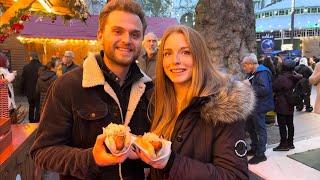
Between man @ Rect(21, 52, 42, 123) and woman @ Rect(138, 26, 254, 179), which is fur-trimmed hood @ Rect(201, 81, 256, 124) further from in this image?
man @ Rect(21, 52, 42, 123)

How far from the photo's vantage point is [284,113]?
7.68 m

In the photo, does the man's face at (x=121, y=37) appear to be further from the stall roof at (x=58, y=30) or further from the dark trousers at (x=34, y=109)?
the stall roof at (x=58, y=30)

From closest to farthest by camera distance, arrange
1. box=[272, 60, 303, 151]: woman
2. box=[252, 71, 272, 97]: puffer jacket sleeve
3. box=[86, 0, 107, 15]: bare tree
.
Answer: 1. box=[252, 71, 272, 97]: puffer jacket sleeve
2. box=[272, 60, 303, 151]: woman
3. box=[86, 0, 107, 15]: bare tree

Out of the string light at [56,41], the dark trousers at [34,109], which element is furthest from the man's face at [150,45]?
the string light at [56,41]

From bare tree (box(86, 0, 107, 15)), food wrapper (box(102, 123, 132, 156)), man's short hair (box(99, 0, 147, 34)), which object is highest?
bare tree (box(86, 0, 107, 15))

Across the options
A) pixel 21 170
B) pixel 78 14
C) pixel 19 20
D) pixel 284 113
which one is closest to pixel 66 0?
pixel 78 14

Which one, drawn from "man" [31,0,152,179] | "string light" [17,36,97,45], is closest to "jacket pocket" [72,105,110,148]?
"man" [31,0,152,179]

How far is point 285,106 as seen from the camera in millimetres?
7668

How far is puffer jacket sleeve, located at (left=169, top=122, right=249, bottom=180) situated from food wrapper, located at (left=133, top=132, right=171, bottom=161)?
0.49 feet

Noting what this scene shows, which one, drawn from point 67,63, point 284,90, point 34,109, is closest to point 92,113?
point 284,90

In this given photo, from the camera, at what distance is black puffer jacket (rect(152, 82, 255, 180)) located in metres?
1.93

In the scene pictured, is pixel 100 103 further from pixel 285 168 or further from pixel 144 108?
pixel 285 168

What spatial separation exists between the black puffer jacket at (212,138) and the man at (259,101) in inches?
199

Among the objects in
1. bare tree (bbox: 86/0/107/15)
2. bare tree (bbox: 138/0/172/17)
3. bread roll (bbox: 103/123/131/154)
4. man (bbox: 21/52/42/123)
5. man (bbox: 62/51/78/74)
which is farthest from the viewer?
bare tree (bbox: 138/0/172/17)
